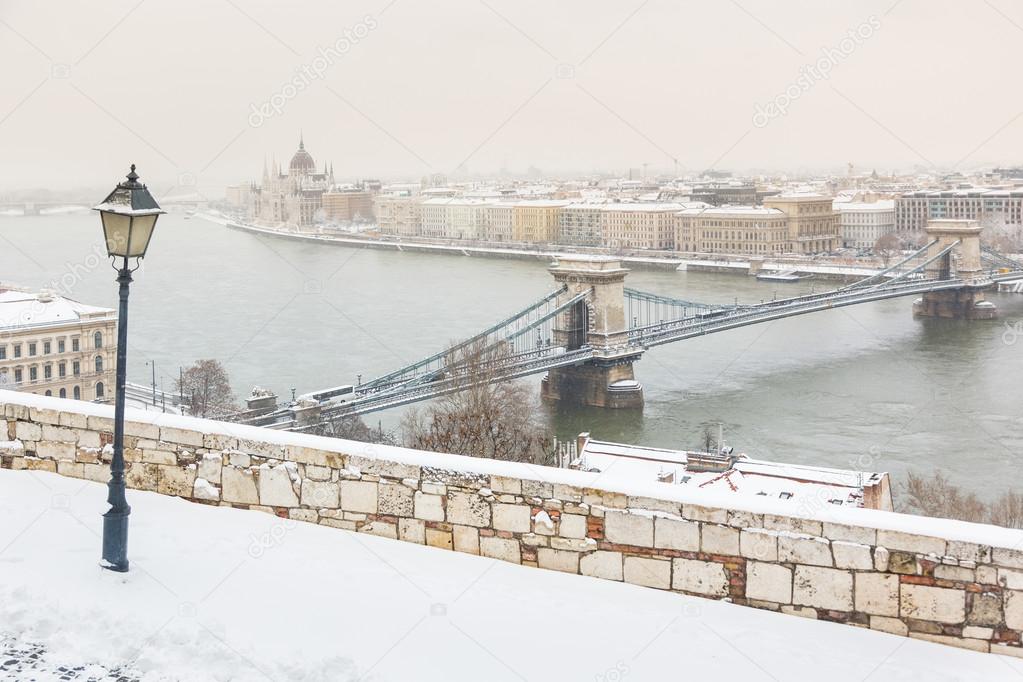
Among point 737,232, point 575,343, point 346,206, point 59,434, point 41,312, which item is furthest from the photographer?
point 346,206

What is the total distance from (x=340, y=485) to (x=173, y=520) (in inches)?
10.6

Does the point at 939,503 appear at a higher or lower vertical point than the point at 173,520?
lower

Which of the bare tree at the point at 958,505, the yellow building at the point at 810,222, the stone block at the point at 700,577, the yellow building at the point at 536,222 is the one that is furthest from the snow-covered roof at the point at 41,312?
the yellow building at the point at 536,222

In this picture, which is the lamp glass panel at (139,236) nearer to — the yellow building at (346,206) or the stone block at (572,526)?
the stone block at (572,526)

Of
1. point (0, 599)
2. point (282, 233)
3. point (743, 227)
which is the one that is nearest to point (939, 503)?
point (0, 599)

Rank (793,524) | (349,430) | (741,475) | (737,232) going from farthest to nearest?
(737,232), (349,430), (741,475), (793,524)

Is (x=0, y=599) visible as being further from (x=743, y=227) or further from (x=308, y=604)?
(x=743, y=227)

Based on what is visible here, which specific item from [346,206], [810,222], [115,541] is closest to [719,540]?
[115,541]

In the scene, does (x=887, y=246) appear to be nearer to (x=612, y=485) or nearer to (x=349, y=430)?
(x=349, y=430)

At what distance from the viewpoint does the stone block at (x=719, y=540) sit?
168cm

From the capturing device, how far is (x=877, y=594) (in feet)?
5.27

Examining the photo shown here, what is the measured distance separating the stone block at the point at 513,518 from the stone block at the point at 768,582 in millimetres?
322

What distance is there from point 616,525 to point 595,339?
11.8 m

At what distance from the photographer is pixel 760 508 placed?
1.66 metres
